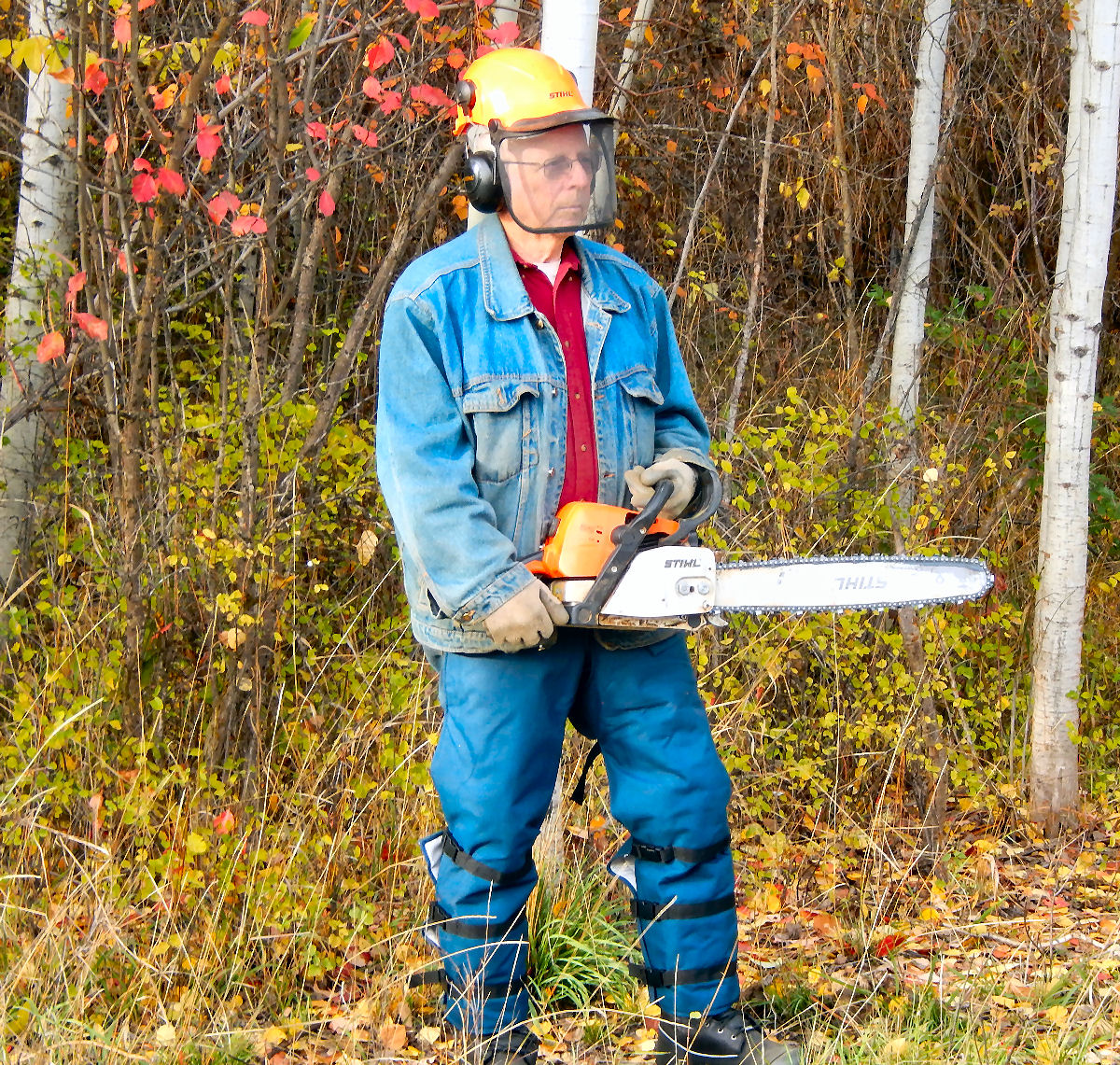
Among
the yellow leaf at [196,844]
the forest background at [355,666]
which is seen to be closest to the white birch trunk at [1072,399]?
the forest background at [355,666]

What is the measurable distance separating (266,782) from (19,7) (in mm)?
3885

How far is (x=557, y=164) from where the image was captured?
2.59 m

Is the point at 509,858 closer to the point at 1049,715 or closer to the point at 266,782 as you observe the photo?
the point at 266,782

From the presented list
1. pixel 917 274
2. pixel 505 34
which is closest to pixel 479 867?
pixel 505 34

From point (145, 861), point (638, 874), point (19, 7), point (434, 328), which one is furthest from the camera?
point (19, 7)

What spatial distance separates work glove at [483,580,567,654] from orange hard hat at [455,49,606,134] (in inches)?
38.3

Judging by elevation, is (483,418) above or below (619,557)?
above

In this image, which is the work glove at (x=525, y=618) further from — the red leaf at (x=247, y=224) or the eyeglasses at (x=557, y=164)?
the red leaf at (x=247, y=224)

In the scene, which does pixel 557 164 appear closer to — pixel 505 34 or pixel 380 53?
pixel 380 53

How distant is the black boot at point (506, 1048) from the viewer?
8.68 ft

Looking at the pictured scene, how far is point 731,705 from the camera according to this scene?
14.0 ft

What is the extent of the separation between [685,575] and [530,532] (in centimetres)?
35

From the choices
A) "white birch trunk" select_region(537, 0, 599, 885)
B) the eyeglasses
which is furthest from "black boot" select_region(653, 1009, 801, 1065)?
the eyeglasses

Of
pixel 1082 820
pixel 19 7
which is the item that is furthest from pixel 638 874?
→ pixel 19 7
